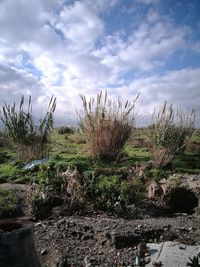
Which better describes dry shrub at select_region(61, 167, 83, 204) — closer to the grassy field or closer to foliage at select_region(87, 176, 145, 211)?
foliage at select_region(87, 176, 145, 211)

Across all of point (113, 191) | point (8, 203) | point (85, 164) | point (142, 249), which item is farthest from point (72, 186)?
point (142, 249)

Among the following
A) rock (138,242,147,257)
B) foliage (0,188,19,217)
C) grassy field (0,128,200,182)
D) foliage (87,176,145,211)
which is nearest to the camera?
rock (138,242,147,257)

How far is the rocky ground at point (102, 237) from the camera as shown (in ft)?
9.69

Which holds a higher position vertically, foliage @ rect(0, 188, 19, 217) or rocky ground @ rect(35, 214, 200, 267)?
foliage @ rect(0, 188, 19, 217)

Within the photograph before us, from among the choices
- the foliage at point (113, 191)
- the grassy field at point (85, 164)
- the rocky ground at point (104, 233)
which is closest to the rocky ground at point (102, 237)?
the rocky ground at point (104, 233)

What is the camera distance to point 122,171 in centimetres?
604

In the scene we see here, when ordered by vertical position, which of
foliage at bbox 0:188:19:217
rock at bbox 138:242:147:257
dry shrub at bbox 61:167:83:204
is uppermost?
dry shrub at bbox 61:167:83:204

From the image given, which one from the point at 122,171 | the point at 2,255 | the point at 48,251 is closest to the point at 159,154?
the point at 122,171

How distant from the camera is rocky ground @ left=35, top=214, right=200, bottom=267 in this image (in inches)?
116

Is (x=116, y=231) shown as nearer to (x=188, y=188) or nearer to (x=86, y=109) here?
(x=188, y=188)

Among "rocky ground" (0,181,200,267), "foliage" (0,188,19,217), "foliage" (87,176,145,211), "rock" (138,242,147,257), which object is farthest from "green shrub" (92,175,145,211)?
"rock" (138,242,147,257)

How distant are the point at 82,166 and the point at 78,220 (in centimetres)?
222

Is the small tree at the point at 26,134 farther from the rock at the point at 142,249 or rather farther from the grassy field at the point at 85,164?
the rock at the point at 142,249

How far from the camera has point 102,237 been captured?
3.36m
